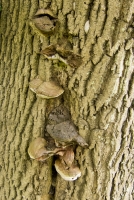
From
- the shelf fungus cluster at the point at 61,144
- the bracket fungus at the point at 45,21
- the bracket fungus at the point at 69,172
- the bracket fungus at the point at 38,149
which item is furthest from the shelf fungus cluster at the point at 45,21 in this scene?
the bracket fungus at the point at 69,172

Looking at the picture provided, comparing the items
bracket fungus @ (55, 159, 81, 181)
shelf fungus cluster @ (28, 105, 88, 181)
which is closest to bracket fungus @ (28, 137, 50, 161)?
shelf fungus cluster @ (28, 105, 88, 181)

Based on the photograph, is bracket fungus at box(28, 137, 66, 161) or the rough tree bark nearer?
the rough tree bark

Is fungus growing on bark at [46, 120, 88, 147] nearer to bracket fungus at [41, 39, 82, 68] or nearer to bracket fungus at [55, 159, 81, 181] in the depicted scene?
bracket fungus at [55, 159, 81, 181]

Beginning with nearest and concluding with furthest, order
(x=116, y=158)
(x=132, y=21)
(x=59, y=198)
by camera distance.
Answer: (x=132, y=21) < (x=116, y=158) < (x=59, y=198)

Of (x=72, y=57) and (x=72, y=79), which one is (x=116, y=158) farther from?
(x=72, y=57)

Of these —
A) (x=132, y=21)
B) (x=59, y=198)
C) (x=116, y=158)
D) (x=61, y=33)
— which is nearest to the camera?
(x=132, y=21)

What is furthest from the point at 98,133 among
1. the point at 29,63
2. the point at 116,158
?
the point at 29,63
